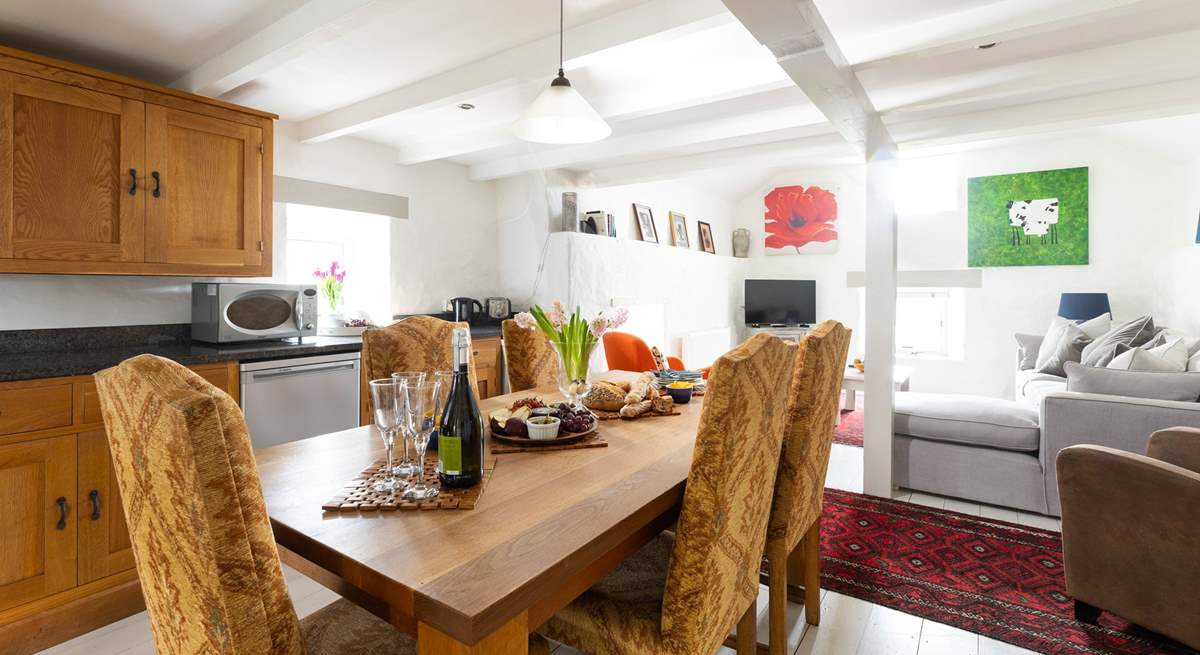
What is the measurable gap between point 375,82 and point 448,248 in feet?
5.74

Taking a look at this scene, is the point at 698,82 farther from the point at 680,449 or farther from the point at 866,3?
the point at 680,449

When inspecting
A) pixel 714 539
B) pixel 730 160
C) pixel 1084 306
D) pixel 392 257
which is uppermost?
pixel 730 160

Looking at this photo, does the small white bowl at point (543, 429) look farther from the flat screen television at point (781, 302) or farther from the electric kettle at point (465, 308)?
the flat screen television at point (781, 302)

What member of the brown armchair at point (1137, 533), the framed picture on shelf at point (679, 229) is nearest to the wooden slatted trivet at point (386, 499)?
the brown armchair at point (1137, 533)

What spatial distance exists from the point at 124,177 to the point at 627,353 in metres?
2.70

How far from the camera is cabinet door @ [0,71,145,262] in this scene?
2100 mm

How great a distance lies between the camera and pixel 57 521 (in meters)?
1.95

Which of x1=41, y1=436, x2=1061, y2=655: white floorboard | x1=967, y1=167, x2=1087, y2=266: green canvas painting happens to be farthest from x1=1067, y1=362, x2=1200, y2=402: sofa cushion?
x1=967, y1=167, x2=1087, y2=266: green canvas painting

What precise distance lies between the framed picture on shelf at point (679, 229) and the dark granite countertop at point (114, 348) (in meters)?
3.65

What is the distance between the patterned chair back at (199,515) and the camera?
2.38 ft

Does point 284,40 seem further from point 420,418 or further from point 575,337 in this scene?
point 420,418

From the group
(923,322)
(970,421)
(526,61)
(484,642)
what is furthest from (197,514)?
(923,322)

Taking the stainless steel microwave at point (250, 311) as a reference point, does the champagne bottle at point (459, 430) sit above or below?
below

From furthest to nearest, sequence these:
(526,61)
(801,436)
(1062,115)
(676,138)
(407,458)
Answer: (676,138) < (1062,115) < (526,61) < (801,436) < (407,458)
